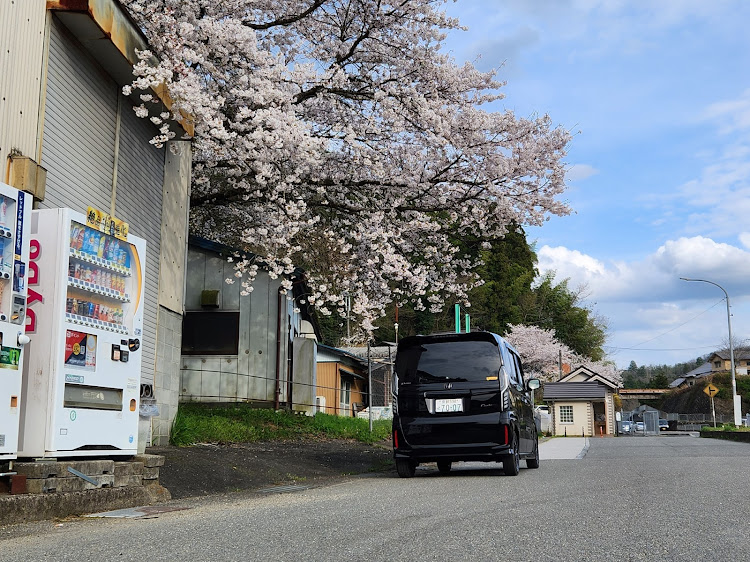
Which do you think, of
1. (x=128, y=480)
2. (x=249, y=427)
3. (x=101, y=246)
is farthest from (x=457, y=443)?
(x=101, y=246)

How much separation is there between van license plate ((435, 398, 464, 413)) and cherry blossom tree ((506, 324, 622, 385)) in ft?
161

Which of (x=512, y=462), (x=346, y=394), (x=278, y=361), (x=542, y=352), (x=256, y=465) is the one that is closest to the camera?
(x=512, y=462)

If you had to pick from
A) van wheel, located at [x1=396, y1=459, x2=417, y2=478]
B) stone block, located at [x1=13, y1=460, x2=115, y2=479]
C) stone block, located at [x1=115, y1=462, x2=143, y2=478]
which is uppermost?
stone block, located at [x1=13, y1=460, x2=115, y2=479]

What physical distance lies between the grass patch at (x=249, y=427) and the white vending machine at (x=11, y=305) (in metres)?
5.76

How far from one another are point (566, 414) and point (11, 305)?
50.3m

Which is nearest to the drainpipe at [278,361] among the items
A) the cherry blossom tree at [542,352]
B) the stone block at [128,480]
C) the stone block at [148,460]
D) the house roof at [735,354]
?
the stone block at [148,460]

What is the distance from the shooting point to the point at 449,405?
35.4 ft

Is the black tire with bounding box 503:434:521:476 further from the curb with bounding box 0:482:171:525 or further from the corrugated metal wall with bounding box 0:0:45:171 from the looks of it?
the corrugated metal wall with bounding box 0:0:45:171

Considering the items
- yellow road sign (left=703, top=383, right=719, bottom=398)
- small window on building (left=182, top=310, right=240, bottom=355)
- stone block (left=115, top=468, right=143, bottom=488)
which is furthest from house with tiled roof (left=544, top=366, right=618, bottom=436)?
stone block (left=115, top=468, right=143, bottom=488)

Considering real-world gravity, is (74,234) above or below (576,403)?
above

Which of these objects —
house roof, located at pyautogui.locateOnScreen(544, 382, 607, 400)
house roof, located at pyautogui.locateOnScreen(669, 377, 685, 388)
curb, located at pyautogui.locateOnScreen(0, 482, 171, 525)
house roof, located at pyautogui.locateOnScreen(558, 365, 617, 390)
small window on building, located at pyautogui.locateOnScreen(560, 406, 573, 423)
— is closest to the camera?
curb, located at pyautogui.locateOnScreen(0, 482, 171, 525)

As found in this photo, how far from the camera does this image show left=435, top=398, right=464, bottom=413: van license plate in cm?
1077

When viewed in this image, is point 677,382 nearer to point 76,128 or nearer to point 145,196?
point 145,196

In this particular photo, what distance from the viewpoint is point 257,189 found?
14773mm
